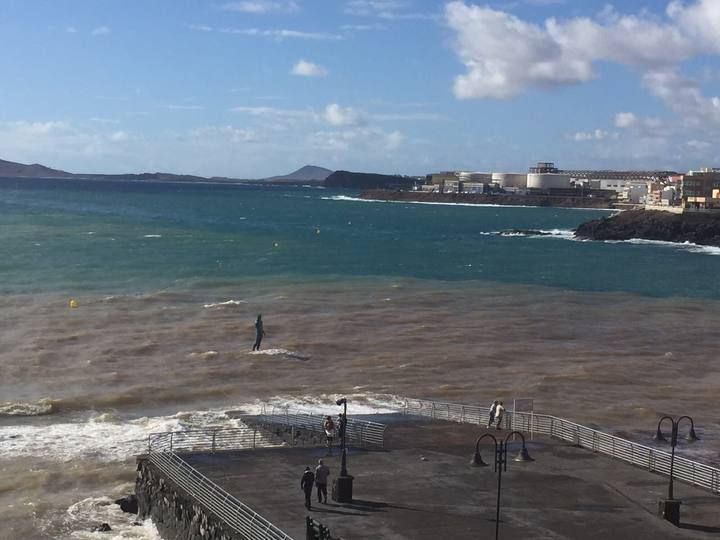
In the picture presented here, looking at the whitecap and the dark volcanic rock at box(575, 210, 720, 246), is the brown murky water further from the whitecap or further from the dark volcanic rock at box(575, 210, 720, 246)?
the dark volcanic rock at box(575, 210, 720, 246)

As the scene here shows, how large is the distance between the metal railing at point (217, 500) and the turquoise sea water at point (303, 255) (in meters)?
35.7

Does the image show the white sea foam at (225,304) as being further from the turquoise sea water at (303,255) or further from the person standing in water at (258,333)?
the person standing in water at (258,333)

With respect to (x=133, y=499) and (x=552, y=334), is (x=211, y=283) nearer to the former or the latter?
(x=552, y=334)

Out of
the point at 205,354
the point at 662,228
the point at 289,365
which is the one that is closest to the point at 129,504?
the point at 289,365

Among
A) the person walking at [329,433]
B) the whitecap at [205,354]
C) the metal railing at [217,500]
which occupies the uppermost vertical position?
the person walking at [329,433]

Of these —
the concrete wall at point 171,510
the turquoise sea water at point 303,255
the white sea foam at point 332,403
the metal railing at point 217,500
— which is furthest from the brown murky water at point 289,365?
the turquoise sea water at point 303,255

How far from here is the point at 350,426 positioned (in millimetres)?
23281

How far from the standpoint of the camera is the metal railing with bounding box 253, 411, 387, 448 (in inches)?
877

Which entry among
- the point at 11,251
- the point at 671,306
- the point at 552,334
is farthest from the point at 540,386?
the point at 11,251

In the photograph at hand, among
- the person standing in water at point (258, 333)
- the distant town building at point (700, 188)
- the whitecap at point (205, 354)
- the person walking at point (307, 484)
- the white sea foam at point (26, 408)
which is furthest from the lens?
the distant town building at point (700, 188)

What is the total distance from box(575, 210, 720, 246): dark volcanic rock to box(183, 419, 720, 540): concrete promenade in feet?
298

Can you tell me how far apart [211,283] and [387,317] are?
15.7 metres

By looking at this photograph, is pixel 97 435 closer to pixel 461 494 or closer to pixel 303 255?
pixel 461 494

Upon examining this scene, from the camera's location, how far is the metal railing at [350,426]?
22.3 m
